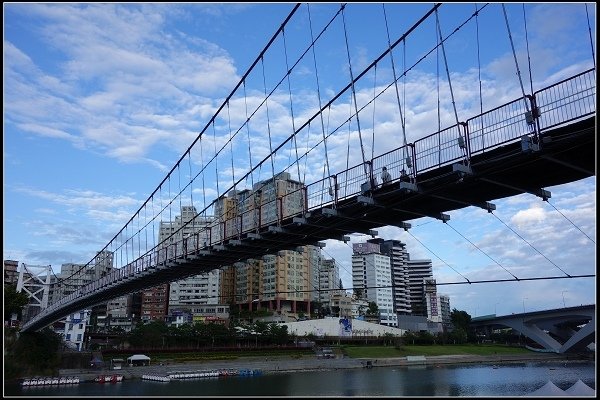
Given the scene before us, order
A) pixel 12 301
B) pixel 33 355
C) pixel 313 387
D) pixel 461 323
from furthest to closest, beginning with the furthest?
pixel 461 323, pixel 33 355, pixel 12 301, pixel 313 387

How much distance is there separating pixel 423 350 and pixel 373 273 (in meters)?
46.2

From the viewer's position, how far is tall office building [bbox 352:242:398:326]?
363 ft

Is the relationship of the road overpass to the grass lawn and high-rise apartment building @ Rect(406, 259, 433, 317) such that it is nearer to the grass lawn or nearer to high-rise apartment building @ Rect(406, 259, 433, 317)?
the grass lawn

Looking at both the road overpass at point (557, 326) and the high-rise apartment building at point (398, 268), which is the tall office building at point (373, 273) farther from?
the road overpass at point (557, 326)

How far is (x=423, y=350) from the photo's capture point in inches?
2859

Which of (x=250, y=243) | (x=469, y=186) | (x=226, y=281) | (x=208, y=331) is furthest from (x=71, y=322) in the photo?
(x=469, y=186)

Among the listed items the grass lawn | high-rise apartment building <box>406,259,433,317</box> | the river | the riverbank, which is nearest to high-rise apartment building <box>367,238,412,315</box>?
high-rise apartment building <box>406,259,433,317</box>

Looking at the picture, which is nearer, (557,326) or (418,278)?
(557,326)

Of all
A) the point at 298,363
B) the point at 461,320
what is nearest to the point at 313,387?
the point at 298,363

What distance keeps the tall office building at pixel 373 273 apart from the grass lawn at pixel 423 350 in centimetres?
2971

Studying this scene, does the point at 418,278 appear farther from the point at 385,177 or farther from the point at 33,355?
the point at 385,177

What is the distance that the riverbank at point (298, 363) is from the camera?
4362 cm

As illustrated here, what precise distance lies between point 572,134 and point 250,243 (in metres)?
12.3

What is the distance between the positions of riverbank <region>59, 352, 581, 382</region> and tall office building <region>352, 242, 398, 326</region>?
124 feet
